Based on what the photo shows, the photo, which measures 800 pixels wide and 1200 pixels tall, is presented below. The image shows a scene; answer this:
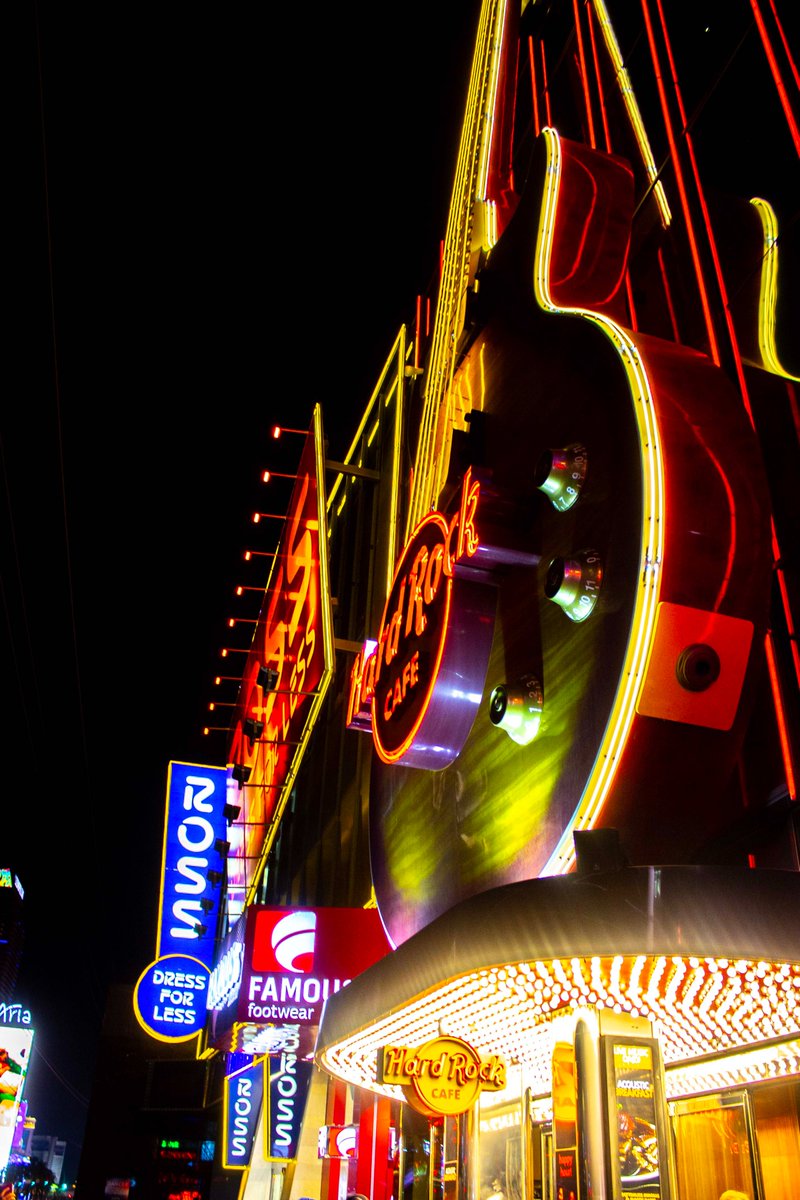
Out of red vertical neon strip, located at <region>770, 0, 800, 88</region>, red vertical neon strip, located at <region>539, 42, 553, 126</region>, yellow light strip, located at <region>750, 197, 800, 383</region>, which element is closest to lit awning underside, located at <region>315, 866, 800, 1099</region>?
yellow light strip, located at <region>750, 197, 800, 383</region>

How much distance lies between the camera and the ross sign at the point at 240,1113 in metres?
18.5

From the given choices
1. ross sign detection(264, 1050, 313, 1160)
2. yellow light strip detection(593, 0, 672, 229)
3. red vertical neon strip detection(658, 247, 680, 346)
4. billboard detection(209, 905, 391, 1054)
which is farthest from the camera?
ross sign detection(264, 1050, 313, 1160)

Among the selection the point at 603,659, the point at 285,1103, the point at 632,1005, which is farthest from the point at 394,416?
the point at 632,1005

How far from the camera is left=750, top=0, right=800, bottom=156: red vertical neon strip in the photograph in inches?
255

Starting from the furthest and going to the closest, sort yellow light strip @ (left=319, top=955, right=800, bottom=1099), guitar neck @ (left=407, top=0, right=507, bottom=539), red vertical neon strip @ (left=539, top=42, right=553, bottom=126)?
red vertical neon strip @ (left=539, top=42, right=553, bottom=126) < guitar neck @ (left=407, top=0, right=507, bottom=539) < yellow light strip @ (left=319, top=955, right=800, bottom=1099)

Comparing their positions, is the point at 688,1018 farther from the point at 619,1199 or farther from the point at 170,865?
the point at 170,865

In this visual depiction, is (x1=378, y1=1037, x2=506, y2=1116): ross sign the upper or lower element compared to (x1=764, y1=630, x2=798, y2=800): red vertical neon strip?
lower

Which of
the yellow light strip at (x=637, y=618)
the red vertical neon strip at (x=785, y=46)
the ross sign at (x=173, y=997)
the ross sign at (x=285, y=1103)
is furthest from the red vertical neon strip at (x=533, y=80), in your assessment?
the ross sign at (x=173, y=997)

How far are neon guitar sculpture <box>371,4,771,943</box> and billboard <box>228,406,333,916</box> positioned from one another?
3079mm

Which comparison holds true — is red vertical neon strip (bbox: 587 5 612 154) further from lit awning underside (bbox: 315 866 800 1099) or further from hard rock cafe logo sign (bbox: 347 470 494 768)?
lit awning underside (bbox: 315 866 800 1099)

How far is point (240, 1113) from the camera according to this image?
760 inches

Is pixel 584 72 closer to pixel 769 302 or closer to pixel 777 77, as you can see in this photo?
pixel 777 77

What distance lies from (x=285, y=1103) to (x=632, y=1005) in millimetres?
11283

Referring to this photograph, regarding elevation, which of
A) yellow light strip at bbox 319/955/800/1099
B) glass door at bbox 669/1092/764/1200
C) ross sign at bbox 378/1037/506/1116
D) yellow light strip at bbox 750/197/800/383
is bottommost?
glass door at bbox 669/1092/764/1200
